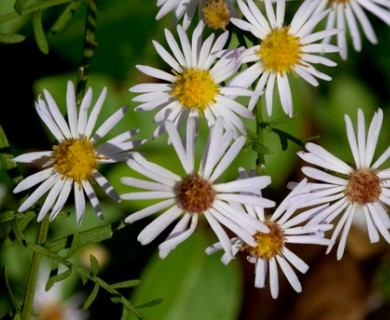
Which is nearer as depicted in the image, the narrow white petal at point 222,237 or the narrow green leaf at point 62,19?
the narrow white petal at point 222,237

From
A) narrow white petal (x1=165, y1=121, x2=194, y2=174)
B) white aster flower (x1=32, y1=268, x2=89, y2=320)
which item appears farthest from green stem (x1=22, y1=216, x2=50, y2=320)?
white aster flower (x1=32, y1=268, x2=89, y2=320)

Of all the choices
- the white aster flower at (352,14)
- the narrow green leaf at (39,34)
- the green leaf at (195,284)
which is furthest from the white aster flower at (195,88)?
the green leaf at (195,284)

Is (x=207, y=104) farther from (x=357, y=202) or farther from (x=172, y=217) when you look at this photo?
(x=357, y=202)

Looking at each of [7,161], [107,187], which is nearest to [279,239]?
[107,187]

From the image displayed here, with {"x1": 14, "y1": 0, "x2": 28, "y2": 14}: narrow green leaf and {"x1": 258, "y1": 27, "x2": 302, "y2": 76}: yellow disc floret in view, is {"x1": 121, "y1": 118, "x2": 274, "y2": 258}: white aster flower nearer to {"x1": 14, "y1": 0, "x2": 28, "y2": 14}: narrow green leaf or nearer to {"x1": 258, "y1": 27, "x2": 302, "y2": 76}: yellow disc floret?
{"x1": 258, "y1": 27, "x2": 302, "y2": 76}: yellow disc floret

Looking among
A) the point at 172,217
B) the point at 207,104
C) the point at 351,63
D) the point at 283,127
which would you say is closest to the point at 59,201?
Answer: the point at 172,217

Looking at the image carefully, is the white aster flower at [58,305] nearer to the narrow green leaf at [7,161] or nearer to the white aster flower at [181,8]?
the narrow green leaf at [7,161]

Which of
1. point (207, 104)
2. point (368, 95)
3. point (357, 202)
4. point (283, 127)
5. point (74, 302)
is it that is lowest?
point (357, 202)
